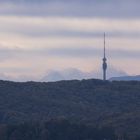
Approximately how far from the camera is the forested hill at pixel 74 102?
127444 mm

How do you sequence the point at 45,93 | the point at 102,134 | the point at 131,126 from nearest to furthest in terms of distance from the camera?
1. the point at 102,134
2. the point at 131,126
3. the point at 45,93

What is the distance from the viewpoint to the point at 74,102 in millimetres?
153375

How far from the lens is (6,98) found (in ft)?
497

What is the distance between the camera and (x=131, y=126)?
118 meters

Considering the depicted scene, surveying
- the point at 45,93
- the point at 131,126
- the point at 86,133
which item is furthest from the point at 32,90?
the point at 86,133

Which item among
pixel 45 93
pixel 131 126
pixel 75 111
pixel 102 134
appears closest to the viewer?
pixel 102 134

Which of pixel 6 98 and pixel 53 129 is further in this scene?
pixel 6 98

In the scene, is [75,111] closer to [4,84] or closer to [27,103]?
[27,103]

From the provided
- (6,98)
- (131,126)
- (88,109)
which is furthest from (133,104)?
(131,126)

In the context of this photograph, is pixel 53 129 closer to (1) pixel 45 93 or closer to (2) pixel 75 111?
(2) pixel 75 111

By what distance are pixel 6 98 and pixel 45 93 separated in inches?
438

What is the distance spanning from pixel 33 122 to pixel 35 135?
5.85 m

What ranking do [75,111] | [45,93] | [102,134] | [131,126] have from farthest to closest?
[45,93], [75,111], [131,126], [102,134]

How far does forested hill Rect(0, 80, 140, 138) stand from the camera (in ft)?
418
